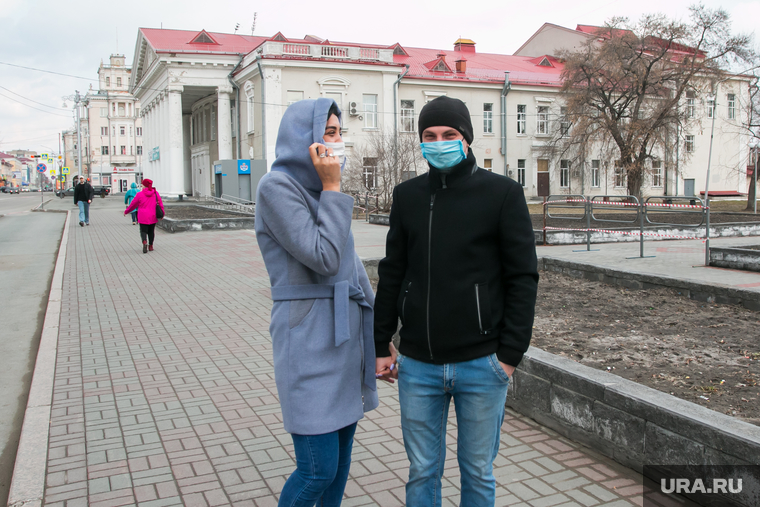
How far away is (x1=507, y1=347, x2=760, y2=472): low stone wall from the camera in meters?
2.96

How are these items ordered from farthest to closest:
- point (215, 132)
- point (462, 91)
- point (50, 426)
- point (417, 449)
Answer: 1. point (215, 132)
2. point (462, 91)
3. point (50, 426)
4. point (417, 449)

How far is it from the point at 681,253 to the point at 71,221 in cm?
2331

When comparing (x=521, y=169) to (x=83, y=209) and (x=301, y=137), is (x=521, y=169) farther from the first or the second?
(x=301, y=137)

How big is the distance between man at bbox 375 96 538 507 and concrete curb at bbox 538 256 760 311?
5.53 meters

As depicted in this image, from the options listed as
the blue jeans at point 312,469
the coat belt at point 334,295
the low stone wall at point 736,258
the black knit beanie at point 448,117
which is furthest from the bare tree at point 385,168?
the blue jeans at point 312,469

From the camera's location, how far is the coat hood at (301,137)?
2.28m

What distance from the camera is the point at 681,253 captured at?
42.3 ft

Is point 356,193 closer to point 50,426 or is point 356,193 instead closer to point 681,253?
point 681,253

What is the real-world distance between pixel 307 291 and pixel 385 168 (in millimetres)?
26787

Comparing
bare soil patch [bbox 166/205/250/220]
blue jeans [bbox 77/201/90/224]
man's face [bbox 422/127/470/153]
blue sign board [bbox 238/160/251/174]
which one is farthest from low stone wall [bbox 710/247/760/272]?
blue sign board [bbox 238/160/251/174]

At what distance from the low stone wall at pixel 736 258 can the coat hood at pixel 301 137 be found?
9618 mm

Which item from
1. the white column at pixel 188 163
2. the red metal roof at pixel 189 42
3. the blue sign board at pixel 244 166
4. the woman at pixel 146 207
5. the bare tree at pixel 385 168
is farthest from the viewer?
the white column at pixel 188 163

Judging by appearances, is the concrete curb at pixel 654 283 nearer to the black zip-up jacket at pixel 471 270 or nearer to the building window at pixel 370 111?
the black zip-up jacket at pixel 471 270

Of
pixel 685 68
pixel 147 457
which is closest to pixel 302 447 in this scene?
pixel 147 457
